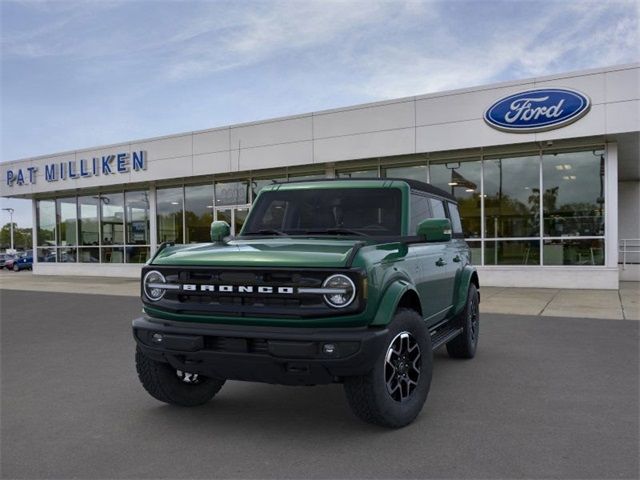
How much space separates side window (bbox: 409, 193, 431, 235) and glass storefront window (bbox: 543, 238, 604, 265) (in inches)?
408

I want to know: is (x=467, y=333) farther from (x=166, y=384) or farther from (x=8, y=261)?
(x=8, y=261)

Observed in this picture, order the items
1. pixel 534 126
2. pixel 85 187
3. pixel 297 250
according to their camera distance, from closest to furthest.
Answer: pixel 297 250 → pixel 534 126 → pixel 85 187

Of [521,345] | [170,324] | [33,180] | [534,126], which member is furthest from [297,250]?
[33,180]

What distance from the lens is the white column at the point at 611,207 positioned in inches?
539

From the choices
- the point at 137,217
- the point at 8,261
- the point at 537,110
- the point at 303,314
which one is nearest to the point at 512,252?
the point at 537,110

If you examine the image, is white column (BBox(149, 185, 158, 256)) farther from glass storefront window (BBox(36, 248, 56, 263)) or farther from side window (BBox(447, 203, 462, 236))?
side window (BBox(447, 203, 462, 236))

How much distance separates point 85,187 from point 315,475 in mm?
22434

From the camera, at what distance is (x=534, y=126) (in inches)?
544

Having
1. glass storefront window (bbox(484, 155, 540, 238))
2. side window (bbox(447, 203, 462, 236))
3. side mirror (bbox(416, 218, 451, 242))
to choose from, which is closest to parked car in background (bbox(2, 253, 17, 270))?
glass storefront window (bbox(484, 155, 540, 238))

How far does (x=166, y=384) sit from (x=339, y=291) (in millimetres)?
1720

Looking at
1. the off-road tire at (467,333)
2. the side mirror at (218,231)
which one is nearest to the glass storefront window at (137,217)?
the off-road tire at (467,333)

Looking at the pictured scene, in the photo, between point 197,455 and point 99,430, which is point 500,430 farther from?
point 99,430

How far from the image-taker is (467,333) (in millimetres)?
6273

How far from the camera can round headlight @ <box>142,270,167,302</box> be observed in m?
4.08
